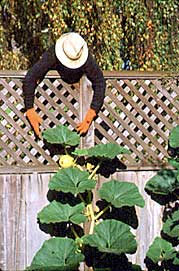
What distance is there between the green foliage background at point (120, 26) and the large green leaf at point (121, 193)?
4.23 feet

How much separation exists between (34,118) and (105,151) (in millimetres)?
470

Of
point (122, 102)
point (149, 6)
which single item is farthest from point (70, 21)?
point (122, 102)

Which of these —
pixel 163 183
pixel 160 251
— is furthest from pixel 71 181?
pixel 160 251

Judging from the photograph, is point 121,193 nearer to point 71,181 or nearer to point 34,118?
point 71,181

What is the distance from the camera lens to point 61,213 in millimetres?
3832

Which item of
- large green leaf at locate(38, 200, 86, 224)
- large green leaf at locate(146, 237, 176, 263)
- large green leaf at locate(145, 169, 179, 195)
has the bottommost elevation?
large green leaf at locate(146, 237, 176, 263)

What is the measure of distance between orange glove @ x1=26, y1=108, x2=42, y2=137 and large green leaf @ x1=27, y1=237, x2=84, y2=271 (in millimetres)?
667

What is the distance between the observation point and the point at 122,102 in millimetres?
4191

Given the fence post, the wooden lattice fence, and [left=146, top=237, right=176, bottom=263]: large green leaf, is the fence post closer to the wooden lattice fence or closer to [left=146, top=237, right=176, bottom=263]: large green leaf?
the wooden lattice fence

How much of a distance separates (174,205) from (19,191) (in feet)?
3.32

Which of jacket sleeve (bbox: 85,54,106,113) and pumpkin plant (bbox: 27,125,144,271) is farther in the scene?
jacket sleeve (bbox: 85,54,106,113)

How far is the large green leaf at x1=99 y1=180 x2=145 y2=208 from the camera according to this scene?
387cm

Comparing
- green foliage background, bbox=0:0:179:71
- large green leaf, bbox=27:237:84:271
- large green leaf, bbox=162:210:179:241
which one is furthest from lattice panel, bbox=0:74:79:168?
green foliage background, bbox=0:0:179:71

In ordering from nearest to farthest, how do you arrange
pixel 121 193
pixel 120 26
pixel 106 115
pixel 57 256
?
pixel 57 256 → pixel 121 193 → pixel 106 115 → pixel 120 26
